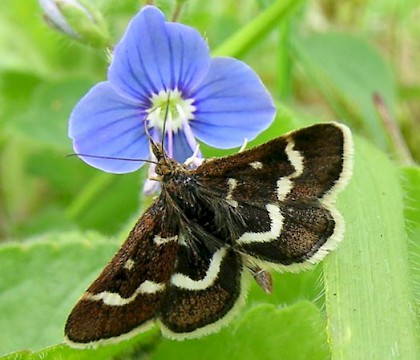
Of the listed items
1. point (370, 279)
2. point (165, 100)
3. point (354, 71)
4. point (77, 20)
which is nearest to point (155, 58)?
point (165, 100)

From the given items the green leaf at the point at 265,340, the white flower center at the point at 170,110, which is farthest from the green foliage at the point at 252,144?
the white flower center at the point at 170,110

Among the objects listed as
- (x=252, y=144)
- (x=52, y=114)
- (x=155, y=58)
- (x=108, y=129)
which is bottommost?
(x=52, y=114)

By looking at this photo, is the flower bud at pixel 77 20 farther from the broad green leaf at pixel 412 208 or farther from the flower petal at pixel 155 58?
the broad green leaf at pixel 412 208

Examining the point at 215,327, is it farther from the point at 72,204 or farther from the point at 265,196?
the point at 72,204

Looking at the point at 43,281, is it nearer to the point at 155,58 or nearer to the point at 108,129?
the point at 108,129

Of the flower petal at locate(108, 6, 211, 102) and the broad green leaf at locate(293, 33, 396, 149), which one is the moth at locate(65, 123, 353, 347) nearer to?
the flower petal at locate(108, 6, 211, 102)


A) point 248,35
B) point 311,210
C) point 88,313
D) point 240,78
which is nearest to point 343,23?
point 248,35

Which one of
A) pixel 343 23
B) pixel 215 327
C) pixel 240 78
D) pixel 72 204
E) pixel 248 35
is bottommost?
pixel 72 204
